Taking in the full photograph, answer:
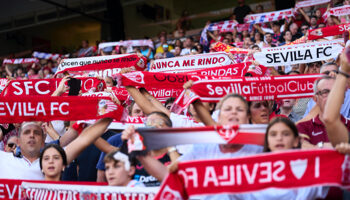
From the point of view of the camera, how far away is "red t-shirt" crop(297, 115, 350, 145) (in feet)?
14.8

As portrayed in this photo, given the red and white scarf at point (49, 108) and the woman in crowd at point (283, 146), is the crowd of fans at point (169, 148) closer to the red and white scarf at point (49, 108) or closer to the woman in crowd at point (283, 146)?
the woman in crowd at point (283, 146)

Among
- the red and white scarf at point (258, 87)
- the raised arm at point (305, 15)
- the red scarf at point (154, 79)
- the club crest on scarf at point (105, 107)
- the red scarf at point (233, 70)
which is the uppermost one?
the raised arm at point (305, 15)

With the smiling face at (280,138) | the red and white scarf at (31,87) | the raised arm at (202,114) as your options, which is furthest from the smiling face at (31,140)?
the smiling face at (280,138)

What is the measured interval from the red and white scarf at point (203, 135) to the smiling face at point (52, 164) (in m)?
1.02

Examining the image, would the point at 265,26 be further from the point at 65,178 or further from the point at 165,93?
the point at 65,178

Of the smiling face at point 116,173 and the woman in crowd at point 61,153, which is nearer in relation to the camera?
the smiling face at point 116,173

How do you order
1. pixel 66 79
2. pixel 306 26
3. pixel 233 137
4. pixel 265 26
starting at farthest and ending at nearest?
pixel 265 26 → pixel 306 26 → pixel 66 79 → pixel 233 137

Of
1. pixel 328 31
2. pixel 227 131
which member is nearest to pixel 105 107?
pixel 227 131

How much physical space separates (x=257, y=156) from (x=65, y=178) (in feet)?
8.27

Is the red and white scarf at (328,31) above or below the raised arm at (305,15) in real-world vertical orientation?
below

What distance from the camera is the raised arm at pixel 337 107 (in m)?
3.59

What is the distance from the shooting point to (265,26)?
1195 centimetres

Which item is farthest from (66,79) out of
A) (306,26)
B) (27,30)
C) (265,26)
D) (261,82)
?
(27,30)

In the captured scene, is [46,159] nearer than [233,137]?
No
